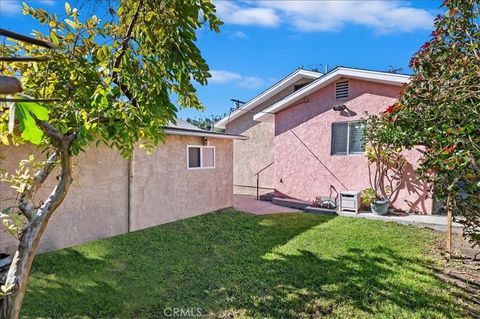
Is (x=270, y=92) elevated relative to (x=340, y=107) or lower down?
elevated

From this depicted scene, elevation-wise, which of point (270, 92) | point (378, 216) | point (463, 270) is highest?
point (270, 92)

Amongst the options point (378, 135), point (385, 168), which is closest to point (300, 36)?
point (378, 135)

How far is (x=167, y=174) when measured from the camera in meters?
9.98

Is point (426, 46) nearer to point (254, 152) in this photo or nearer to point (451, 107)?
point (451, 107)

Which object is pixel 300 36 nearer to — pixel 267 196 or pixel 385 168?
pixel 385 168

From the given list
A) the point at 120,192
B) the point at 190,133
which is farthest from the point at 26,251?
the point at 190,133

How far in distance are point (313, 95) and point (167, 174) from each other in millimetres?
7980

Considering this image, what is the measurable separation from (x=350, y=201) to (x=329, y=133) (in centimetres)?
339

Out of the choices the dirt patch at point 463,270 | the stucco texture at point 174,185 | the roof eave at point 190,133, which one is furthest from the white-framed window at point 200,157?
the dirt patch at point 463,270

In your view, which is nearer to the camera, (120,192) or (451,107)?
(451,107)

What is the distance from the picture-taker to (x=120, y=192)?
340 inches

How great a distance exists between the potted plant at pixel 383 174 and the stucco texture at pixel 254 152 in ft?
20.9

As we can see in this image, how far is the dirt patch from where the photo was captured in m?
5.02

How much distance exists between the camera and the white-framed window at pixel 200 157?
10.9m
